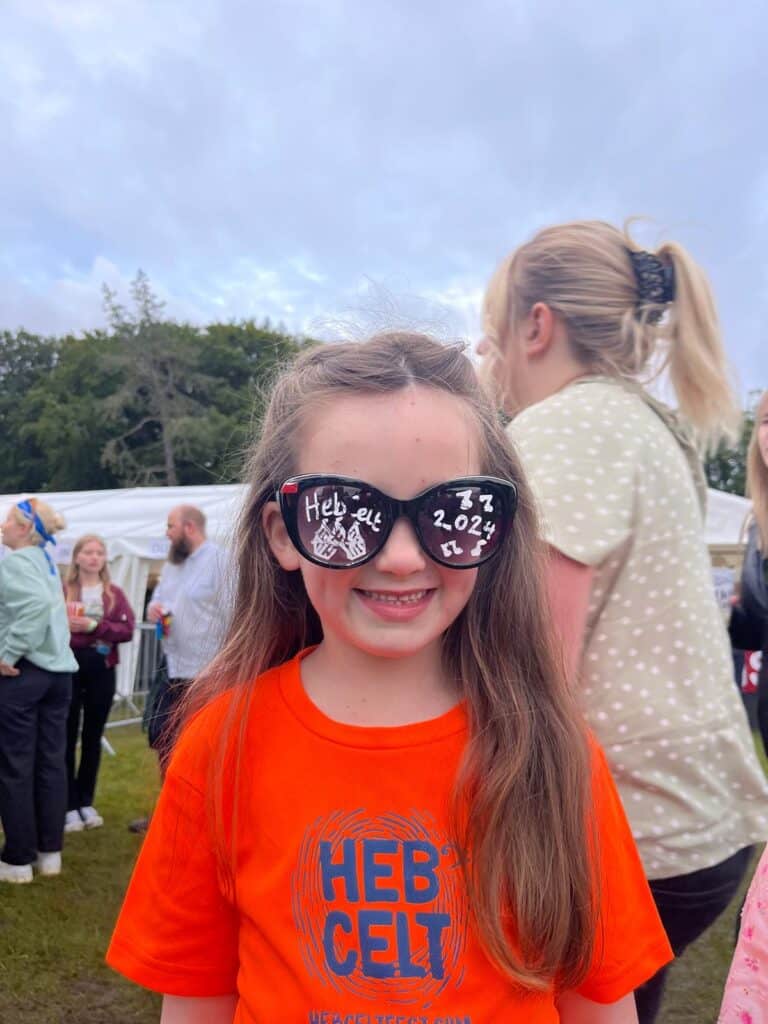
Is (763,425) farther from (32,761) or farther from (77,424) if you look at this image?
(77,424)

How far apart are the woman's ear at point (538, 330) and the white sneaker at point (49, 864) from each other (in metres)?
4.20

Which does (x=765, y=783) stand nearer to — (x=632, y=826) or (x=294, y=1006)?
(x=632, y=826)

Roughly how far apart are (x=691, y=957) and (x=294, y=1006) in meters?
3.48

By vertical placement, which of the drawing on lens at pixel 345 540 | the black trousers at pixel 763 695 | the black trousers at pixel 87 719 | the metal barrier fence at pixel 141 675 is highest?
the drawing on lens at pixel 345 540

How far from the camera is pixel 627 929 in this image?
1.17 meters

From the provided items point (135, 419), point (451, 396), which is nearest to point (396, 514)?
point (451, 396)

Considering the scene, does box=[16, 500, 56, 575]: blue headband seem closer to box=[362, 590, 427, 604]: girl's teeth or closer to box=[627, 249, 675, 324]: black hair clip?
box=[627, 249, 675, 324]: black hair clip

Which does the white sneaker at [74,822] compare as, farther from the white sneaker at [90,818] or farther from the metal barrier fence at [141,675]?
the metal barrier fence at [141,675]

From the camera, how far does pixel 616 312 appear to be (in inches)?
68.0

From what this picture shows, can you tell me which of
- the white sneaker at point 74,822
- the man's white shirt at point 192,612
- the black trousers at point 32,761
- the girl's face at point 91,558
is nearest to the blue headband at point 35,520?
the black trousers at point 32,761

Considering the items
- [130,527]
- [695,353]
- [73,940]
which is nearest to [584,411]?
[695,353]

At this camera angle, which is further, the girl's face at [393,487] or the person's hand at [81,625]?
the person's hand at [81,625]

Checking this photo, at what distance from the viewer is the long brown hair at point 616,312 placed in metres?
1.72

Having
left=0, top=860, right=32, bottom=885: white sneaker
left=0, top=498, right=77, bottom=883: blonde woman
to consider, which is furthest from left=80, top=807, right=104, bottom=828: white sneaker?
left=0, top=860, right=32, bottom=885: white sneaker
